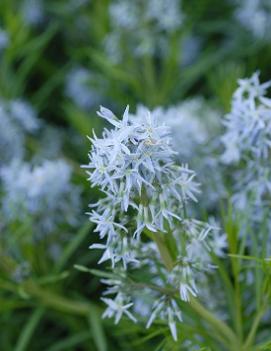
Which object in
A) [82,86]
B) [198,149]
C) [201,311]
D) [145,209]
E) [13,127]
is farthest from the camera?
[82,86]

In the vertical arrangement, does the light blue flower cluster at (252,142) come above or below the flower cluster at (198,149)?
below

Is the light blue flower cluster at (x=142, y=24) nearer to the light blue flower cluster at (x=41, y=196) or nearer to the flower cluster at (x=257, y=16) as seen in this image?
the flower cluster at (x=257, y=16)

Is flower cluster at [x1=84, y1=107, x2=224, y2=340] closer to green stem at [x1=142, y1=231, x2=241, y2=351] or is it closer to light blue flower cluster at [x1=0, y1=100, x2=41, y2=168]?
green stem at [x1=142, y1=231, x2=241, y2=351]

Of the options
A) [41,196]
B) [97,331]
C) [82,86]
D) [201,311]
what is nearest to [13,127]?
[41,196]

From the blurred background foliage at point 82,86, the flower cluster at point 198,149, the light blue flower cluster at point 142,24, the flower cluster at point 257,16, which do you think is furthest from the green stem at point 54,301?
the flower cluster at point 257,16

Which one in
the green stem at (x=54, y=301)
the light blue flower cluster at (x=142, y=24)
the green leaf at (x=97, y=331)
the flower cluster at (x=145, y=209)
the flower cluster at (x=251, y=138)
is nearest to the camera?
the flower cluster at (x=145, y=209)

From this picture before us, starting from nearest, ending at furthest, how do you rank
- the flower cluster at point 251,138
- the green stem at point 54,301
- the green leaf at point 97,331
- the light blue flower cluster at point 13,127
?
the flower cluster at point 251,138 < the green leaf at point 97,331 < the green stem at point 54,301 < the light blue flower cluster at point 13,127

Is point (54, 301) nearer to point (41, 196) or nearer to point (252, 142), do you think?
point (41, 196)

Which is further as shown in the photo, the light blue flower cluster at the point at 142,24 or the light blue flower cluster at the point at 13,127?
the light blue flower cluster at the point at 142,24
